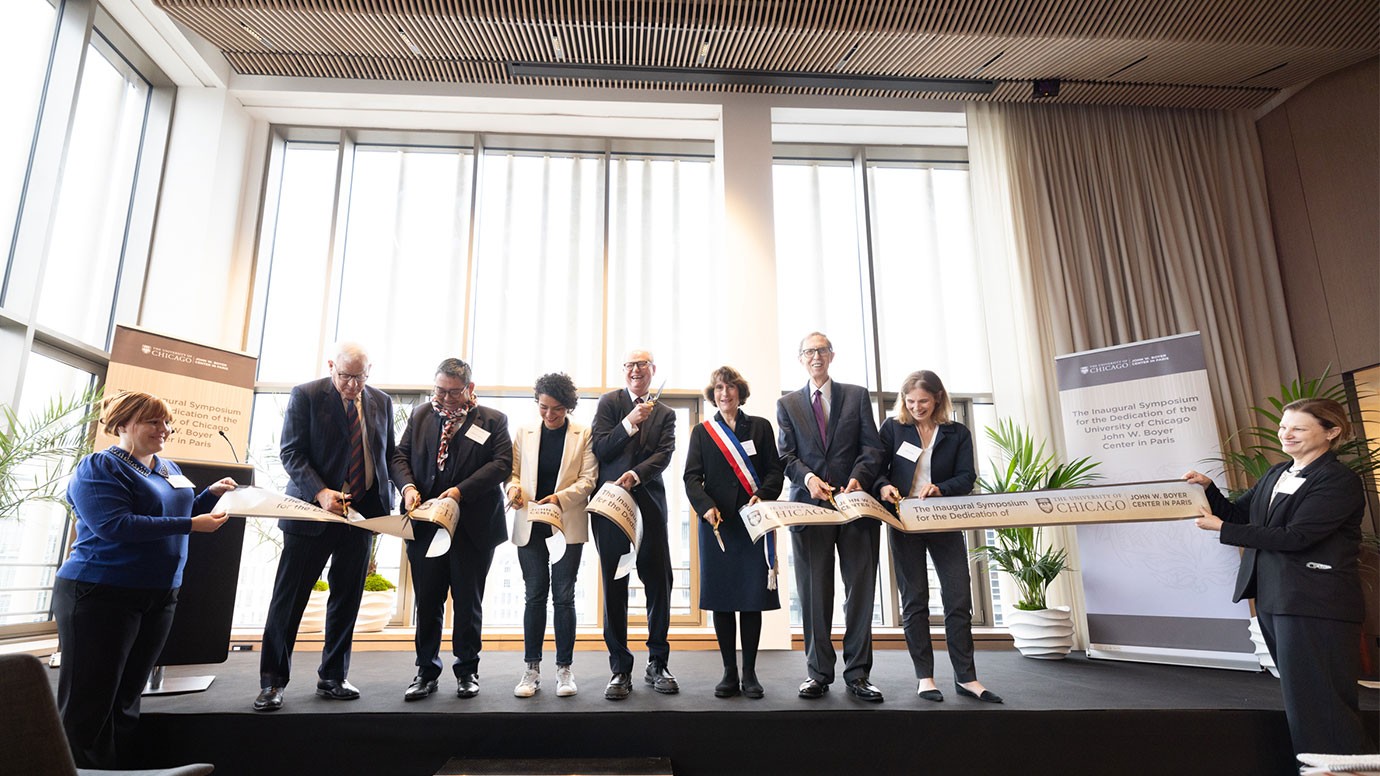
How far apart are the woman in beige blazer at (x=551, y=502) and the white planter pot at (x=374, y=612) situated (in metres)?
2.27

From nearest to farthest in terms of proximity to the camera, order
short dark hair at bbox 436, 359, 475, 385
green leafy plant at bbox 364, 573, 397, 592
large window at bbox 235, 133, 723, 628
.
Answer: short dark hair at bbox 436, 359, 475, 385
green leafy plant at bbox 364, 573, 397, 592
large window at bbox 235, 133, 723, 628

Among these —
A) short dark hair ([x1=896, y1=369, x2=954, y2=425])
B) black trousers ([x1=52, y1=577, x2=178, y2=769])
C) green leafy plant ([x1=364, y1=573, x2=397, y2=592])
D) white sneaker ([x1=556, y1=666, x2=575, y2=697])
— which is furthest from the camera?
green leafy plant ([x1=364, y1=573, x2=397, y2=592])

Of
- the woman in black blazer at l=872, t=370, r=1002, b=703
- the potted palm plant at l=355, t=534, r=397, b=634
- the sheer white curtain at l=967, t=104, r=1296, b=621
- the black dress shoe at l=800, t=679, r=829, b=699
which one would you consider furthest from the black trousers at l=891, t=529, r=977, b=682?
the potted palm plant at l=355, t=534, r=397, b=634

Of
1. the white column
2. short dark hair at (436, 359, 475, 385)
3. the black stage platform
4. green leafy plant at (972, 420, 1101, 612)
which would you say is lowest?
the black stage platform

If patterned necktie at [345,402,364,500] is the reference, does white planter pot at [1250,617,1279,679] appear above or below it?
below

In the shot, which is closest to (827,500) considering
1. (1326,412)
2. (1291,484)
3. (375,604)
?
(1291,484)

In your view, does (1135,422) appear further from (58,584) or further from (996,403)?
(58,584)

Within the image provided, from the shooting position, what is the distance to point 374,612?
16.1ft

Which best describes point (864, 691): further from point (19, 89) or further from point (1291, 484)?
point (19, 89)

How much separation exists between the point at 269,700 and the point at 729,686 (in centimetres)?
175

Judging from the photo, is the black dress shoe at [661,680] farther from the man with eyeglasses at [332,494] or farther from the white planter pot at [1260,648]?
the white planter pot at [1260,648]

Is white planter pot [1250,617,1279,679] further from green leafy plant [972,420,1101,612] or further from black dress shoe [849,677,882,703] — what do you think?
black dress shoe [849,677,882,703]

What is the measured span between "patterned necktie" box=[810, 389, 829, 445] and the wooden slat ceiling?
9.76ft

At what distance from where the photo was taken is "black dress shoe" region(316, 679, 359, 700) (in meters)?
2.95
